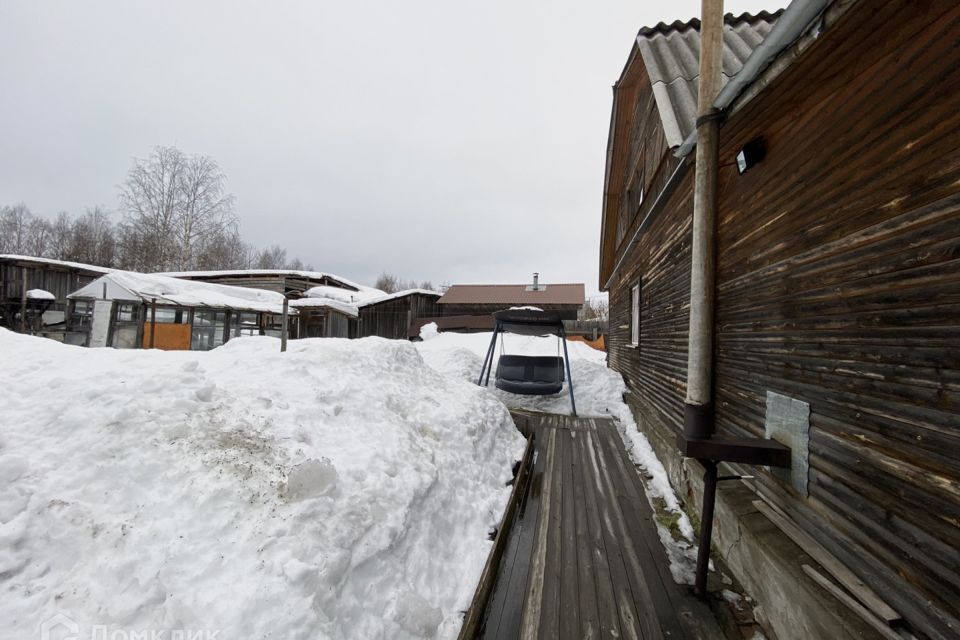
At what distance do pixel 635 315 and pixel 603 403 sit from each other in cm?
256

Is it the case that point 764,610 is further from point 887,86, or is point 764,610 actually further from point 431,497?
point 887,86

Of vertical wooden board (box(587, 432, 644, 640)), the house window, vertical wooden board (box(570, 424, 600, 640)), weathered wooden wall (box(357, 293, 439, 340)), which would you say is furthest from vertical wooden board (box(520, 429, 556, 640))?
weathered wooden wall (box(357, 293, 439, 340))

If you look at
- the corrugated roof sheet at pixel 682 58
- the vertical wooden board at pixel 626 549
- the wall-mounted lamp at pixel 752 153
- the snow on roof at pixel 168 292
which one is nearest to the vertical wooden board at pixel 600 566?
the vertical wooden board at pixel 626 549

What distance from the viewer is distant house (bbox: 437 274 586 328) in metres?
26.5

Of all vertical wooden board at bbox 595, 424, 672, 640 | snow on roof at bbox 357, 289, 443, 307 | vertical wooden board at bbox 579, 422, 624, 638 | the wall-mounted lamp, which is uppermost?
snow on roof at bbox 357, 289, 443, 307

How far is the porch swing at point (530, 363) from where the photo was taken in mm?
9148

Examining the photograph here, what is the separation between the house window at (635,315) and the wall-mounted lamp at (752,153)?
4664 mm

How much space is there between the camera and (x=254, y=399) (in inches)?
134

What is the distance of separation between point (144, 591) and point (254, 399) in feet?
5.95

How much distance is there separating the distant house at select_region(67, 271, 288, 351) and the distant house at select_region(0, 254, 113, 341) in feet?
14.6

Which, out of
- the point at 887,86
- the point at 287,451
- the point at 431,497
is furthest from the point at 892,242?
the point at 287,451

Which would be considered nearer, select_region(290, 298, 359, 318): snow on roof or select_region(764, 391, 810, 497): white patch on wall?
select_region(764, 391, 810, 497): white patch on wall
